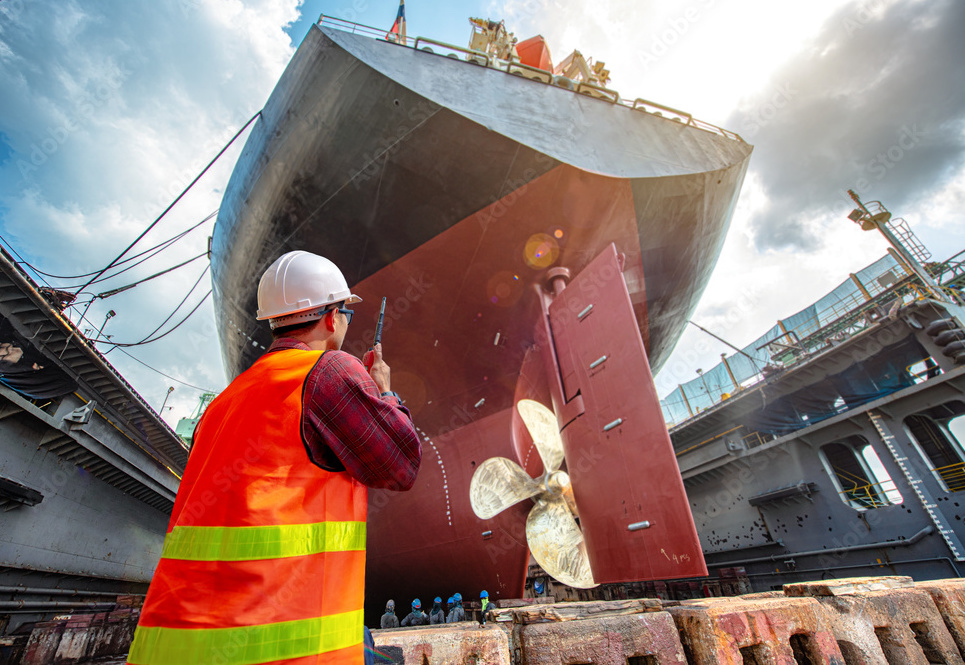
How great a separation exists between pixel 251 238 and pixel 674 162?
6433 mm

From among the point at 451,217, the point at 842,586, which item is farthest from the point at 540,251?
the point at 842,586

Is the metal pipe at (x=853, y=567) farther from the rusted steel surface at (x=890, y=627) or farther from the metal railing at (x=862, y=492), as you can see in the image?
the rusted steel surface at (x=890, y=627)

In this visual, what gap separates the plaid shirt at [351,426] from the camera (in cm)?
106

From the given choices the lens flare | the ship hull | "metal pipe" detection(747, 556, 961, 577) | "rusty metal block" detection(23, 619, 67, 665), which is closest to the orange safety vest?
the ship hull

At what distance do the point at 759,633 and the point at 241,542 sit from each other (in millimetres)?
2774

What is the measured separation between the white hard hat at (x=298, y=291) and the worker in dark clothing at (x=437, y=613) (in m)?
6.31

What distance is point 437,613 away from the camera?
6469 millimetres

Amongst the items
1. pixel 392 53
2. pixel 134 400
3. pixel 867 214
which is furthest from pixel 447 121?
pixel 867 214

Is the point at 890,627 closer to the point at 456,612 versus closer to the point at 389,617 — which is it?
the point at 456,612

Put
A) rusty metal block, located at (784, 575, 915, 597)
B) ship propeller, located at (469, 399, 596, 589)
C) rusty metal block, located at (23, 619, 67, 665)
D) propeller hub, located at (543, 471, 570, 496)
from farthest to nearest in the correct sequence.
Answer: propeller hub, located at (543, 471, 570, 496), ship propeller, located at (469, 399, 596, 589), rusty metal block, located at (23, 619, 67, 665), rusty metal block, located at (784, 575, 915, 597)

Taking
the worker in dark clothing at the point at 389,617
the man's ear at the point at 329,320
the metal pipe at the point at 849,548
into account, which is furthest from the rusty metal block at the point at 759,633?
the metal pipe at the point at 849,548

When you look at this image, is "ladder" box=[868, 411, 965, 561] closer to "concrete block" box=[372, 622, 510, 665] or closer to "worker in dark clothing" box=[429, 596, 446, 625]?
"worker in dark clothing" box=[429, 596, 446, 625]

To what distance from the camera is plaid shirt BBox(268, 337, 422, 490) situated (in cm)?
106

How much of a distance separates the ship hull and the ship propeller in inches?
9.6
